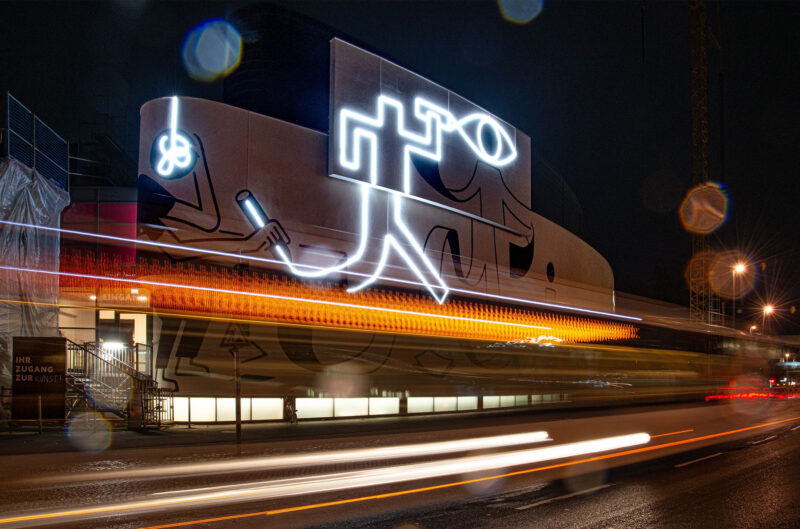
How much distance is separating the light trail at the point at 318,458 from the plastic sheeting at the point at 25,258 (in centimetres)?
839

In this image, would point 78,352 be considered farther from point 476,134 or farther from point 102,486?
point 476,134

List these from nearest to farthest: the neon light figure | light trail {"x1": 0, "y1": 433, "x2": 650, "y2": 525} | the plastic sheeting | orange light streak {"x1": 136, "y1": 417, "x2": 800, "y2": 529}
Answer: orange light streak {"x1": 136, "y1": 417, "x2": 800, "y2": 529} → light trail {"x1": 0, "y1": 433, "x2": 650, "y2": 525} → the plastic sheeting → the neon light figure

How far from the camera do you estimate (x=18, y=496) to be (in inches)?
364

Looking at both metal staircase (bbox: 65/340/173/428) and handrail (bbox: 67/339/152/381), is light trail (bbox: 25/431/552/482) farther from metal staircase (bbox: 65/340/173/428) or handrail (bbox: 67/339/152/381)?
handrail (bbox: 67/339/152/381)

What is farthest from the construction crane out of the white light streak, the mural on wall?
the white light streak

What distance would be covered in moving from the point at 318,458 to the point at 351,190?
16.8m

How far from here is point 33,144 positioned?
19.9m

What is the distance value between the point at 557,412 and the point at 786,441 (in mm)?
8491

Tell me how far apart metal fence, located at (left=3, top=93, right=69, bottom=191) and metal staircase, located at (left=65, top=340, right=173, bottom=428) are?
5681 mm

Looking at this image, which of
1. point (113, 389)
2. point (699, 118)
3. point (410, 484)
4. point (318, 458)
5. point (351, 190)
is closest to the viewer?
point (410, 484)

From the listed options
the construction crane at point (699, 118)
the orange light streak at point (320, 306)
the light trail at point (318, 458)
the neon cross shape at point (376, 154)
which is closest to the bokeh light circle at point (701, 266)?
the construction crane at point (699, 118)

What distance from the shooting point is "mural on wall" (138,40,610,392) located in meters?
22.8

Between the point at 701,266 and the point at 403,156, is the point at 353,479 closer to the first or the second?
the point at 403,156

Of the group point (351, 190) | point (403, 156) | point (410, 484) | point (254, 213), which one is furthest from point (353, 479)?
point (403, 156)
